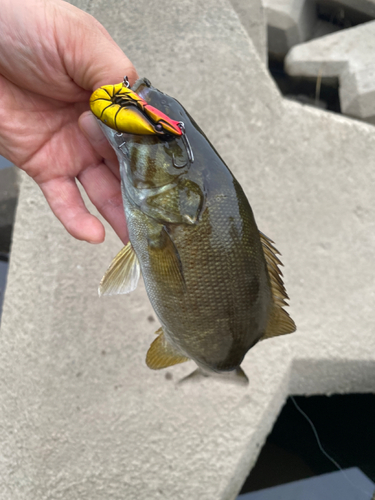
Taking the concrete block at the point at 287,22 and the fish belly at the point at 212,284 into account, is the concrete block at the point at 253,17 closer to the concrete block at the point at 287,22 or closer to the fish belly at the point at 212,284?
the concrete block at the point at 287,22

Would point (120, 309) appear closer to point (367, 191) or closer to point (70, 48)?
point (70, 48)

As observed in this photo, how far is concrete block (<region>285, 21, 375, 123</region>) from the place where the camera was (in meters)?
2.74

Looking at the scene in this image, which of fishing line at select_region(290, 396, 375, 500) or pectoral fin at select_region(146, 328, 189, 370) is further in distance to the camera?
fishing line at select_region(290, 396, 375, 500)

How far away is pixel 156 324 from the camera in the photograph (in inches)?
76.4

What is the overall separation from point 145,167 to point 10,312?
4.32ft

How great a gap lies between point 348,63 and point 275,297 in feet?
8.10

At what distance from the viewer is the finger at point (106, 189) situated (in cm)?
148

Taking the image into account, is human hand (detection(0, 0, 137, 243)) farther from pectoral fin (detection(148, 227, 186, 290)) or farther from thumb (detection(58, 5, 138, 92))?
pectoral fin (detection(148, 227, 186, 290))

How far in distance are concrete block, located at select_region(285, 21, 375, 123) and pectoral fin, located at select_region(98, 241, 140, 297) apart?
2372mm

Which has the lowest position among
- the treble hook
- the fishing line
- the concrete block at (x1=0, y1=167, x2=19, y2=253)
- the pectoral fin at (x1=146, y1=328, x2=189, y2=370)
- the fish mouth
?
the fishing line

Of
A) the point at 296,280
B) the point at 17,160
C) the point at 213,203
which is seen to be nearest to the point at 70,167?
the point at 17,160

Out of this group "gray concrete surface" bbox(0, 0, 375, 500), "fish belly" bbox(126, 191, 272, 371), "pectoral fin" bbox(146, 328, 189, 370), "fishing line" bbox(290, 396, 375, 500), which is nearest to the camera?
"fish belly" bbox(126, 191, 272, 371)

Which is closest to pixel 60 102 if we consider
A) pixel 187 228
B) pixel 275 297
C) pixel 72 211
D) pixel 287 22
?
pixel 72 211

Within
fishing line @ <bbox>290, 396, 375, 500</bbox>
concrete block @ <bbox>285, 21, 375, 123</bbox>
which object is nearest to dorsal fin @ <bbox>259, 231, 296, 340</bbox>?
fishing line @ <bbox>290, 396, 375, 500</bbox>
